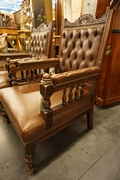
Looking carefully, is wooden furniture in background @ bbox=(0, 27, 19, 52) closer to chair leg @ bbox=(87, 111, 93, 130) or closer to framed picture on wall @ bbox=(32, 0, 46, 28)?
framed picture on wall @ bbox=(32, 0, 46, 28)

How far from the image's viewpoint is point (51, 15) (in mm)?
3412

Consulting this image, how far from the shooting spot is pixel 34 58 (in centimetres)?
148

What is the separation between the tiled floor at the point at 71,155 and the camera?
0.93 meters

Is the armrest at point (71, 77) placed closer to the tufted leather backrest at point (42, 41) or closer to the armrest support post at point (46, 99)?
the armrest support post at point (46, 99)

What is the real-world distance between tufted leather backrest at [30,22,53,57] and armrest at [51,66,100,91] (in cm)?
90

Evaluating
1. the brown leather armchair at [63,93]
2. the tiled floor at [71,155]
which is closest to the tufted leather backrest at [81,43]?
the brown leather armchair at [63,93]

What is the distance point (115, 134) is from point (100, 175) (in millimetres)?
548

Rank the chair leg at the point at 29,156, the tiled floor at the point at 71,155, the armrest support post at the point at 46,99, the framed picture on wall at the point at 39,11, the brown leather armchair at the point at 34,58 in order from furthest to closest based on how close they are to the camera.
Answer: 1. the framed picture on wall at the point at 39,11
2. the brown leather armchair at the point at 34,58
3. the tiled floor at the point at 71,155
4. the chair leg at the point at 29,156
5. the armrest support post at the point at 46,99

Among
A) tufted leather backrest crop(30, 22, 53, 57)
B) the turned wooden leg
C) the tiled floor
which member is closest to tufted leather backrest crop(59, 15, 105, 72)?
tufted leather backrest crop(30, 22, 53, 57)

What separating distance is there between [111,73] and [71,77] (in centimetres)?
107

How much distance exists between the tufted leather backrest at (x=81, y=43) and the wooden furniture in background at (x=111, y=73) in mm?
406

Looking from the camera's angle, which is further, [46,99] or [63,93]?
[63,93]

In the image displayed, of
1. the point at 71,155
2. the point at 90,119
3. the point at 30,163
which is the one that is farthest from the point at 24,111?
the point at 90,119

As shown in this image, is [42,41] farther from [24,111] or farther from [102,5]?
[24,111]
